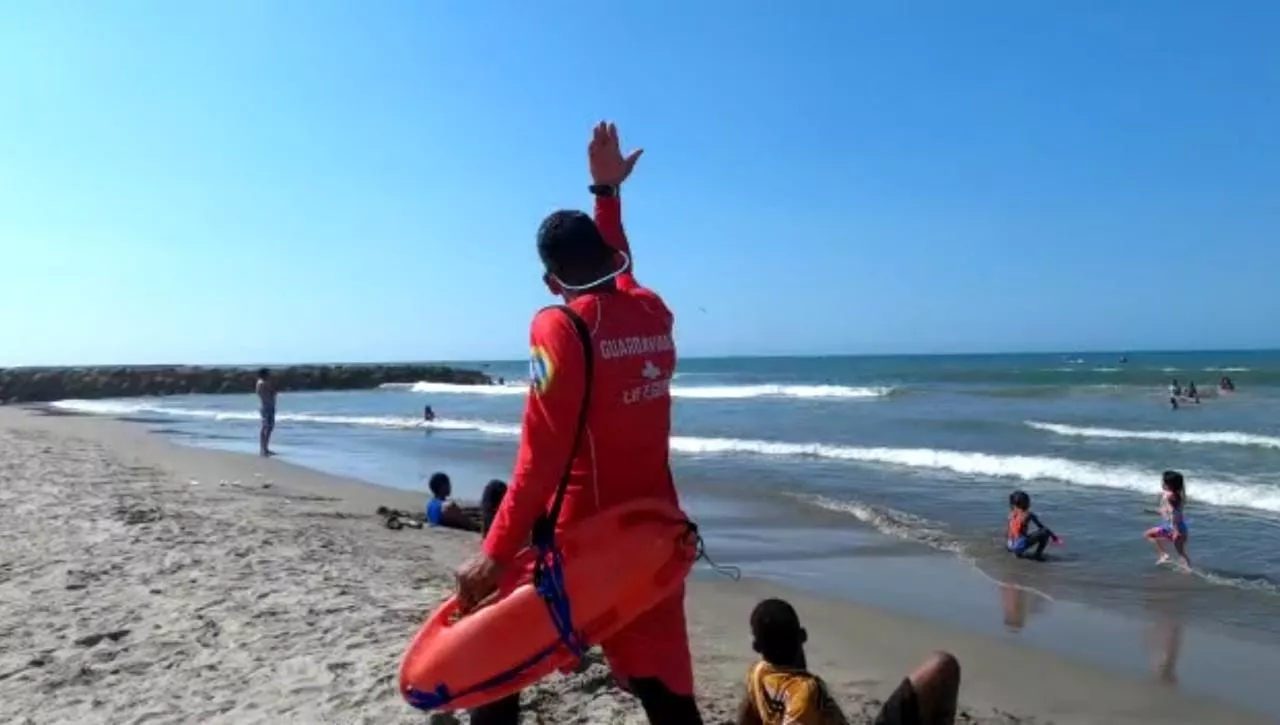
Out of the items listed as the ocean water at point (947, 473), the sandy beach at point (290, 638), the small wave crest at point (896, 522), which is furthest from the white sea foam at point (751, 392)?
the sandy beach at point (290, 638)

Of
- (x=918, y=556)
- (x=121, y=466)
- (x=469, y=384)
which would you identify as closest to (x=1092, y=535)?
(x=918, y=556)

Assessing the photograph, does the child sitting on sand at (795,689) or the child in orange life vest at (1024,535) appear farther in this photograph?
the child in orange life vest at (1024,535)

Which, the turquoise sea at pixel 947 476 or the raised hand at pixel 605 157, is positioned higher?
the raised hand at pixel 605 157

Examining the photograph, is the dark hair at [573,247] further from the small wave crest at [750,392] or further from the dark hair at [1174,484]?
the small wave crest at [750,392]

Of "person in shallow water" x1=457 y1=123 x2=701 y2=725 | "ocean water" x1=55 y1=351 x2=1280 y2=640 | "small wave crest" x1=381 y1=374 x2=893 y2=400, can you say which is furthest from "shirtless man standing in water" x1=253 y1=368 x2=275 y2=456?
A: "small wave crest" x1=381 y1=374 x2=893 y2=400

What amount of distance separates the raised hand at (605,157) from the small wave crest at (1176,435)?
66.2 feet

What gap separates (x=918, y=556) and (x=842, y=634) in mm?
3124

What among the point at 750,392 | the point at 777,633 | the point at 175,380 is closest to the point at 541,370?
the point at 777,633

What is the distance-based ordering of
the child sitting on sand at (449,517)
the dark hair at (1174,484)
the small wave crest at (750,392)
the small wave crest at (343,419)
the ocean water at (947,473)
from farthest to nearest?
1. the small wave crest at (750,392)
2. the small wave crest at (343,419)
3. the child sitting on sand at (449,517)
4. the dark hair at (1174,484)
5. the ocean water at (947,473)

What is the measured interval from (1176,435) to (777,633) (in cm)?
2172

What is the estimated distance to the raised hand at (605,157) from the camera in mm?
3160

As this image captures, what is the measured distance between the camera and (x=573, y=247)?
267cm

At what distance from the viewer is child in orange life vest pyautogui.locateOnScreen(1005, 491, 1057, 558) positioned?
964 cm

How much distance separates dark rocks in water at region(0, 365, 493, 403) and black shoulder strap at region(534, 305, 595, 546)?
192 feet
